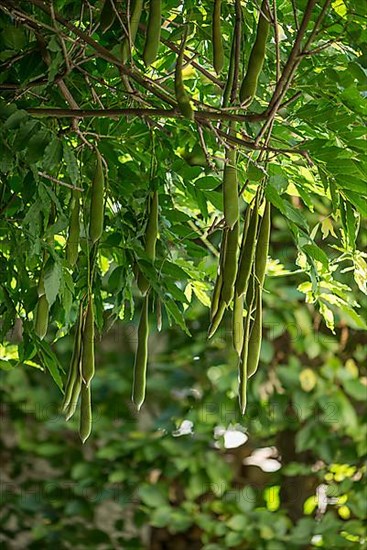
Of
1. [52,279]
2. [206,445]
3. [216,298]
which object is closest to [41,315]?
[52,279]

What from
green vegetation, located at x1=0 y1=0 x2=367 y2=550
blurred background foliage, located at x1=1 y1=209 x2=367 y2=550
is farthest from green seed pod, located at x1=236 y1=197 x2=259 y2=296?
blurred background foliage, located at x1=1 y1=209 x2=367 y2=550

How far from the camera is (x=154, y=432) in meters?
1.81

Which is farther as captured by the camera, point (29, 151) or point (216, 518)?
point (216, 518)

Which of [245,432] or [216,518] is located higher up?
[245,432]

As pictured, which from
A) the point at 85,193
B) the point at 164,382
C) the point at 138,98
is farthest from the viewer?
the point at 164,382

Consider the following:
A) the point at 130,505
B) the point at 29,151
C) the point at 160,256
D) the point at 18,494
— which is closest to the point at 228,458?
the point at 130,505

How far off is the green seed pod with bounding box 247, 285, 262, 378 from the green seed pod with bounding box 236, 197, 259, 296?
0.02 metres

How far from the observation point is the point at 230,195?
47 cm

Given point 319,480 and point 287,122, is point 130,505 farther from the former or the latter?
point 287,122

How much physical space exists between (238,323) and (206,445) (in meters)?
→ 1.32

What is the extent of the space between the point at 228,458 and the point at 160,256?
4.07ft

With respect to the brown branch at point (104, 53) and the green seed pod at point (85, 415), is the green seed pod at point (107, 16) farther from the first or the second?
the green seed pod at point (85, 415)

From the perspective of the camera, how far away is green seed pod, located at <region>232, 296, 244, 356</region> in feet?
1.61

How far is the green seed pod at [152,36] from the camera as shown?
46 cm
